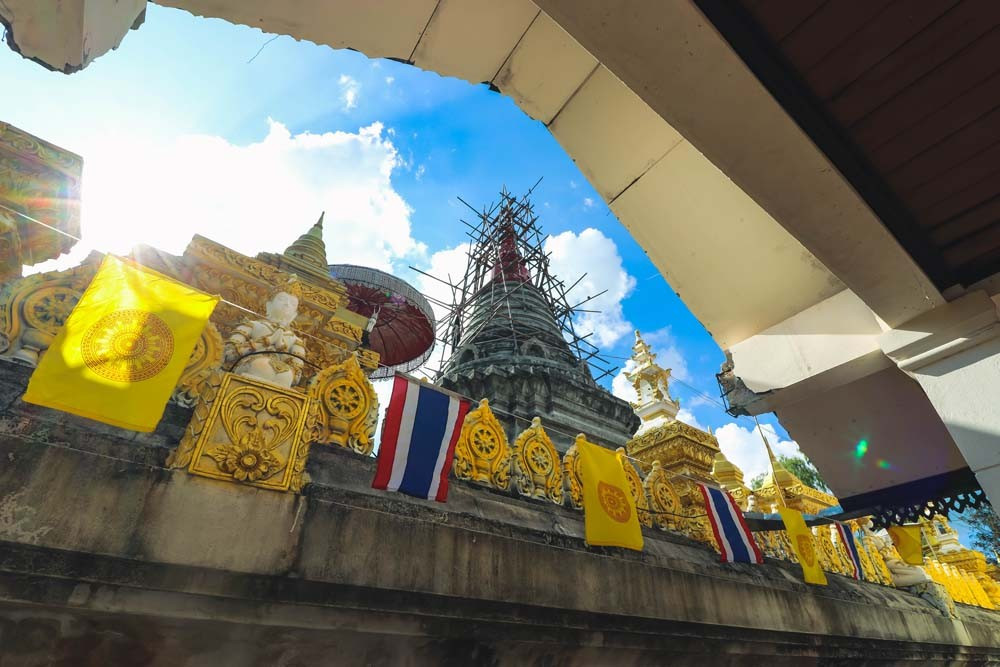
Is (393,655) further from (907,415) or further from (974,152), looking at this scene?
(907,415)

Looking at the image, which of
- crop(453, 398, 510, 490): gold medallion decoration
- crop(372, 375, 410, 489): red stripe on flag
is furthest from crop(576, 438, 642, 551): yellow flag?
crop(372, 375, 410, 489): red stripe on flag

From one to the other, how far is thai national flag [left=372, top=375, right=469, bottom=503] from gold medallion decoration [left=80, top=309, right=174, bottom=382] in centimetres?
172

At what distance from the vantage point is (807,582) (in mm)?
6863

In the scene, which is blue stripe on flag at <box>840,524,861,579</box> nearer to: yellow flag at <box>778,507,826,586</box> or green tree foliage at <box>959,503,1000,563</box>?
yellow flag at <box>778,507,826,586</box>

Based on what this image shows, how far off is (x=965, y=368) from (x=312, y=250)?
9466 millimetres

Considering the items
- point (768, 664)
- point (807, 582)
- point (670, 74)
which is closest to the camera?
point (670, 74)

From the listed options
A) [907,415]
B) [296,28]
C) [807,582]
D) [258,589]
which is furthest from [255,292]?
[807,582]

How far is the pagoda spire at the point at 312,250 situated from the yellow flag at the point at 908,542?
11.9 metres

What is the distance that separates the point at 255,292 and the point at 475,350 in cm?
1068

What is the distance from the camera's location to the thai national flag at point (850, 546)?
8.66 meters

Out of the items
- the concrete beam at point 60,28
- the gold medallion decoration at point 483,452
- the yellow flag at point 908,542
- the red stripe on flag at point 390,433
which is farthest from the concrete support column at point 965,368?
the yellow flag at point 908,542

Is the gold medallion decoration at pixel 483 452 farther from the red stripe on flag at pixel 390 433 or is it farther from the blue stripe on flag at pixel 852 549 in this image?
the blue stripe on flag at pixel 852 549

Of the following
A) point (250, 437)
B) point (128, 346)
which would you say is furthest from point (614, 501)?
point (128, 346)

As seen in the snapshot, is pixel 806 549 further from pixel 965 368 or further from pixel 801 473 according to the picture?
pixel 801 473
